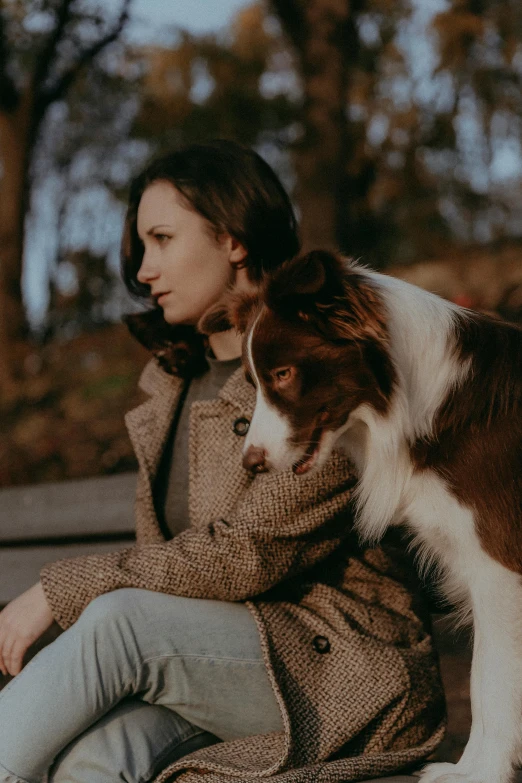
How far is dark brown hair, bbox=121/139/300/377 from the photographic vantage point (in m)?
3.31

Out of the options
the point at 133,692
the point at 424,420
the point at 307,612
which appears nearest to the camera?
the point at 424,420

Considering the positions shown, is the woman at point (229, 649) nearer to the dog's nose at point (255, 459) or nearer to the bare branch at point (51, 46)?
the dog's nose at point (255, 459)

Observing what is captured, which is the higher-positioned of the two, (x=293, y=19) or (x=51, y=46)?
(x=51, y=46)

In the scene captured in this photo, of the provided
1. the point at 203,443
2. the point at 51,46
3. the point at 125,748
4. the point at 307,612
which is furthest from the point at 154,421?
the point at 51,46

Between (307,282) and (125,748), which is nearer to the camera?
(307,282)

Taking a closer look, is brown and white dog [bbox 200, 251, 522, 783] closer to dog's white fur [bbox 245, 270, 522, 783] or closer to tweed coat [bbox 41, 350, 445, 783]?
dog's white fur [bbox 245, 270, 522, 783]

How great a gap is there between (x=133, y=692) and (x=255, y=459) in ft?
2.66

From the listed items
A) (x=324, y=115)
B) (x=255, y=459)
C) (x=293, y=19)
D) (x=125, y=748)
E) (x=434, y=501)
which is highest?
(x=293, y=19)

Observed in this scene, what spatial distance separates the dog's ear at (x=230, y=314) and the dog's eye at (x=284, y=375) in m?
0.29

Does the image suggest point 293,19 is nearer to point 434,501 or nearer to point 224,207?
point 224,207

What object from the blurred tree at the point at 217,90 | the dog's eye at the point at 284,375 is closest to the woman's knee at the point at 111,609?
the dog's eye at the point at 284,375

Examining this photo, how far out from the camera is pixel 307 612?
2.89 metres

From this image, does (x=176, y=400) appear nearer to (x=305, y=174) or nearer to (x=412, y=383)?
(x=412, y=383)

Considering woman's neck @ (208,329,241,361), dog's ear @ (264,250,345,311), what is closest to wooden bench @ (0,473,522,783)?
woman's neck @ (208,329,241,361)
